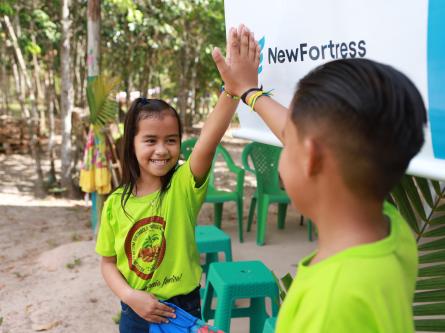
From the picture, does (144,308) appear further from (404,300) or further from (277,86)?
(404,300)

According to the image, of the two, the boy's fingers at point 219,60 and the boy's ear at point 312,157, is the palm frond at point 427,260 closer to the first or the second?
the boy's fingers at point 219,60

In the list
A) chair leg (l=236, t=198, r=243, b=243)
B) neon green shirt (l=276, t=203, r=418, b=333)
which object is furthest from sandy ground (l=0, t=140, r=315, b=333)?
neon green shirt (l=276, t=203, r=418, b=333)

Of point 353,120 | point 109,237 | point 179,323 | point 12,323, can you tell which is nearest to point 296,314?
point 353,120

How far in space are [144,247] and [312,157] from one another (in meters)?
1.02

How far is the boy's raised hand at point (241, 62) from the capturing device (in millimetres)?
1305

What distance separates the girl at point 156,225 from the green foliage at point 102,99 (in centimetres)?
292

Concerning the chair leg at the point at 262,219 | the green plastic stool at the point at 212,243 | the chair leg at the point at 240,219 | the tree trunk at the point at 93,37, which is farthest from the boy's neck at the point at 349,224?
the tree trunk at the point at 93,37

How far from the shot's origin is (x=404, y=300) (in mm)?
703

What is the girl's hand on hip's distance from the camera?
1498mm

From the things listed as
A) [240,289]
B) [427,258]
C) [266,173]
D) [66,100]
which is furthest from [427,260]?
[66,100]

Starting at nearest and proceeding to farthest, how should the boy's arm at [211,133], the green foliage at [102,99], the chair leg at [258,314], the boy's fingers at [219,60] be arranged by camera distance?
the boy's fingers at [219,60] → the boy's arm at [211,133] → the chair leg at [258,314] → the green foliage at [102,99]

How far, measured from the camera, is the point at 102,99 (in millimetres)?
4516

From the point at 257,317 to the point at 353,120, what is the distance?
231cm

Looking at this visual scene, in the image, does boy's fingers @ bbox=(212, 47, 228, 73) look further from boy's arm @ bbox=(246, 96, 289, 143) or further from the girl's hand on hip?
the girl's hand on hip
